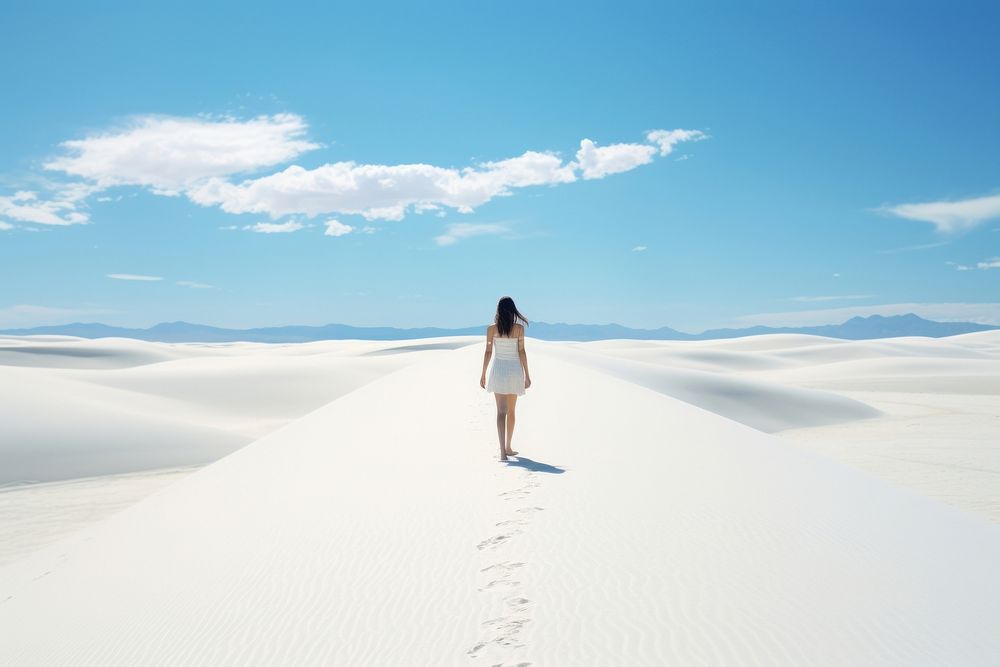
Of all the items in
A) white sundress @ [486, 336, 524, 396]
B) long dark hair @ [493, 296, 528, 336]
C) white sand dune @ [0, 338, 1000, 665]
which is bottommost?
white sand dune @ [0, 338, 1000, 665]

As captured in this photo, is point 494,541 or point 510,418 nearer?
point 494,541

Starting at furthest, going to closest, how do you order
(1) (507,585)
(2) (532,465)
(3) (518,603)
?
1. (2) (532,465)
2. (1) (507,585)
3. (3) (518,603)

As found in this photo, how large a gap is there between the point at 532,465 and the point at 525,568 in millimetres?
2905

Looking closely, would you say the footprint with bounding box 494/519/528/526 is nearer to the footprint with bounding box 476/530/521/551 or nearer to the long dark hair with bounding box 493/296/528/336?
the footprint with bounding box 476/530/521/551

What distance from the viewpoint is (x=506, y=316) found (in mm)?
7234

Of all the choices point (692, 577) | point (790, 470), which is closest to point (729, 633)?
point (692, 577)

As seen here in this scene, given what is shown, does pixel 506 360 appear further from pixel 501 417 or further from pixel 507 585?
pixel 507 585

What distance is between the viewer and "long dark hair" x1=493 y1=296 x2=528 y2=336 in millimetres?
7219

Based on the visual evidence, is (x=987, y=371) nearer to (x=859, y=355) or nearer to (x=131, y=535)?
(x=859, y=355)

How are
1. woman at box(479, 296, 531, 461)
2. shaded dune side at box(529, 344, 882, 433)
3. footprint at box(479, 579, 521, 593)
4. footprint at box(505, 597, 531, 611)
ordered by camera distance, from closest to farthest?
footprint at box(505, 597, 531, 611)
footprint at box(479, 579, 521, 593)
woman at box(479, 296, 531, 461)
shaded dune side at box(529, 344, 882, 433)

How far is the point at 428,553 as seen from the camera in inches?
181

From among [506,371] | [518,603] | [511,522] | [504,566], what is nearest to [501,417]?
[506,371]

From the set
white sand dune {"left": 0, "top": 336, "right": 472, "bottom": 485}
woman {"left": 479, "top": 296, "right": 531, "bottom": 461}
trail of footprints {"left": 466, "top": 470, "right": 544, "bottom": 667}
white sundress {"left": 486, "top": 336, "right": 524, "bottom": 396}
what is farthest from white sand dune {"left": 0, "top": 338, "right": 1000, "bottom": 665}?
white sand dune {"left": 0, "top": 336, "right": 472, "bottom": 485}

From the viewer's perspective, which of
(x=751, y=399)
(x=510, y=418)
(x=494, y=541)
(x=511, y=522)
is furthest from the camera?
(x=751, y=399)
